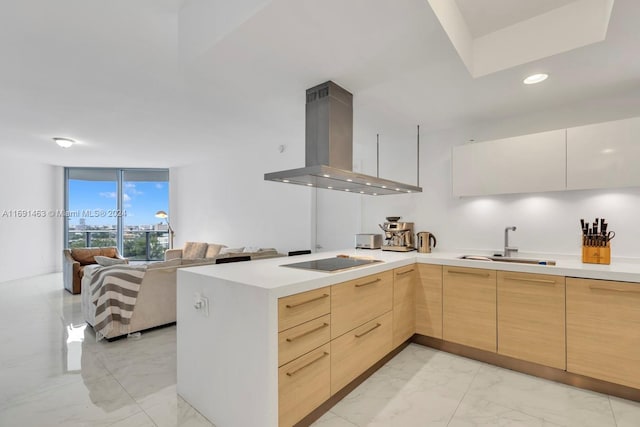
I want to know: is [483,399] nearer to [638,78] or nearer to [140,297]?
[638,78]

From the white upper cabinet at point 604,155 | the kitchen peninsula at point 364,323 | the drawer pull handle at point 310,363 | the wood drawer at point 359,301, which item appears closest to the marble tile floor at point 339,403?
the kitchen peninsula at point 364,323

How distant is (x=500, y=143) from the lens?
2.83m

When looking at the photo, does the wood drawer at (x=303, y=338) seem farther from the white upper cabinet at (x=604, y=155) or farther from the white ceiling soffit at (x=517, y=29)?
the white upper cabinet at (x=604, y=155)

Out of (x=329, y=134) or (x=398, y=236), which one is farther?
(x=398, y=236)

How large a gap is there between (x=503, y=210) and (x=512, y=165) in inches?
19.4

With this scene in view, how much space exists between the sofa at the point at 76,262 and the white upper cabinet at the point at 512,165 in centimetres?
479

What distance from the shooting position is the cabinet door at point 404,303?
2559 mm

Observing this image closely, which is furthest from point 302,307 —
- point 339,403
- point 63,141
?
point 63,141

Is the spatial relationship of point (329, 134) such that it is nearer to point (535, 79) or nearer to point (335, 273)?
point (335, 273)

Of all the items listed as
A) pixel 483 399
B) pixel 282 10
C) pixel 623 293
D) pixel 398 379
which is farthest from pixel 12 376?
pixel 623 293

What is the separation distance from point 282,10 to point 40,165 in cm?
816

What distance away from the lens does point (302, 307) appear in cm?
165

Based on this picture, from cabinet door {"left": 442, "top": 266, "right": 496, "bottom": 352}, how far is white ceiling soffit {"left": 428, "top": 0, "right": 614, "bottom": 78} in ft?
5.32

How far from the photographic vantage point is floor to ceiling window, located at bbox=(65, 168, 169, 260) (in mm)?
7434
